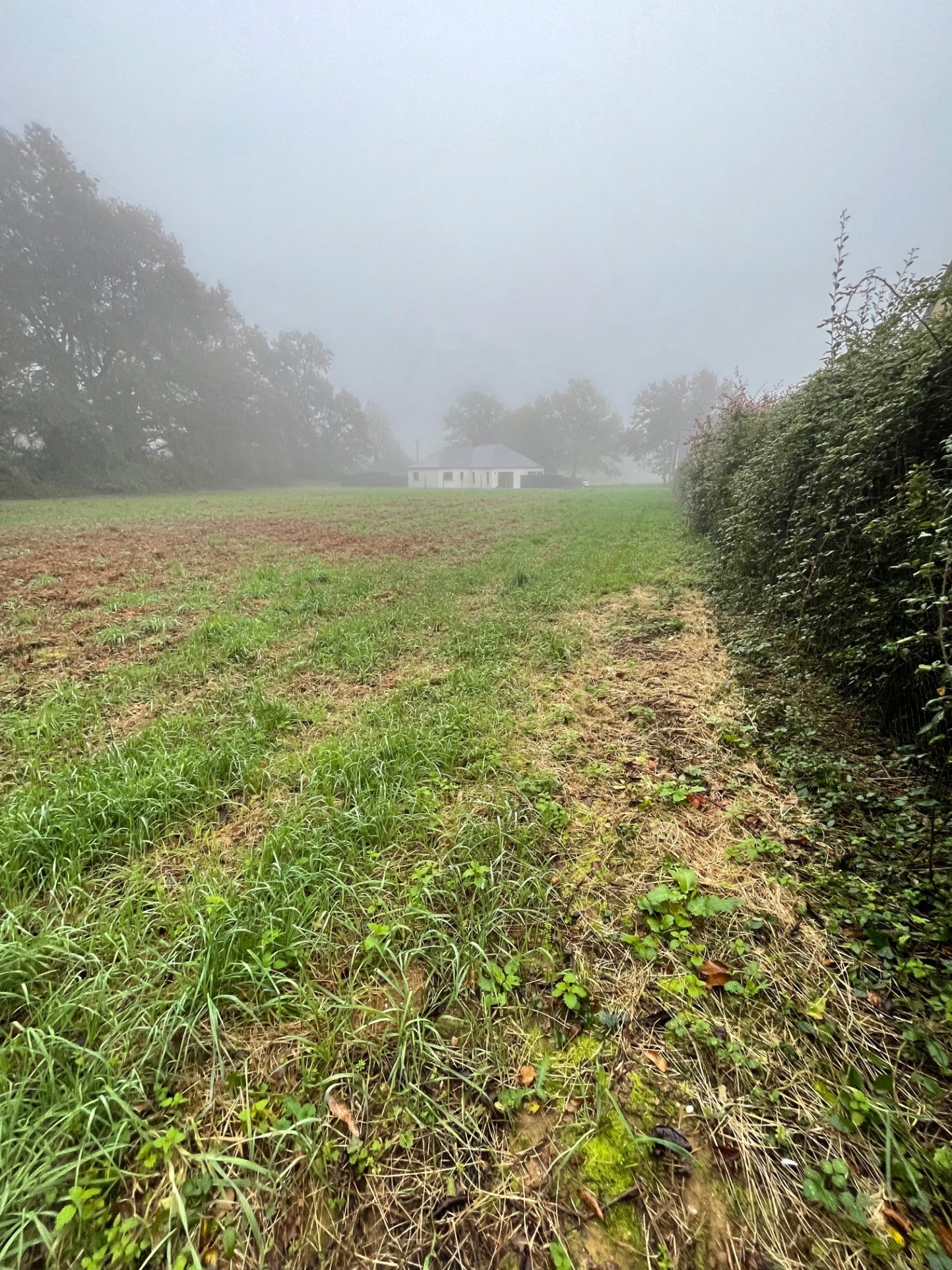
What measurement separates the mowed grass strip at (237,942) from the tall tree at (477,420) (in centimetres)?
8221

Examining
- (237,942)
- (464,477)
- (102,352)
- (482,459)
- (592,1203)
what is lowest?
(592,1203)

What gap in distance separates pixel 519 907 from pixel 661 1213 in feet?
3.11

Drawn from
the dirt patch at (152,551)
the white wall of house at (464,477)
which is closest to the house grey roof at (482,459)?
Result: the white wall of house at (464,477)

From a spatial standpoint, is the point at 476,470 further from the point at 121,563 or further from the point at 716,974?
the point at 716,974

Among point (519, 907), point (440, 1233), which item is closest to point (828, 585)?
point (519, 907)

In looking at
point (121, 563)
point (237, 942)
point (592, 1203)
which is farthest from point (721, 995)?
point (121, 563)

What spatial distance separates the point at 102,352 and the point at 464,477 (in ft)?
137

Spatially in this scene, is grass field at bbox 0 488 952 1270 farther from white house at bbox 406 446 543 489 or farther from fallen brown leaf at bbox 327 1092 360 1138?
white house at bbox 406 446 543 489

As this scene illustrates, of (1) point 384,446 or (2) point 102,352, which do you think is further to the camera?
(1) point 384,446

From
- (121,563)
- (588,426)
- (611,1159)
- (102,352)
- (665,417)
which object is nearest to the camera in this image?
A: (611,1159)

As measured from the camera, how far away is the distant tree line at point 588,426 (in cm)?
6116

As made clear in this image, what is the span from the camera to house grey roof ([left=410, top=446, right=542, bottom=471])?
66.1m

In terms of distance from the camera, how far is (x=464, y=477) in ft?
217

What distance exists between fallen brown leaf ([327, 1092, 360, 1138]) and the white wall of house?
212ft
